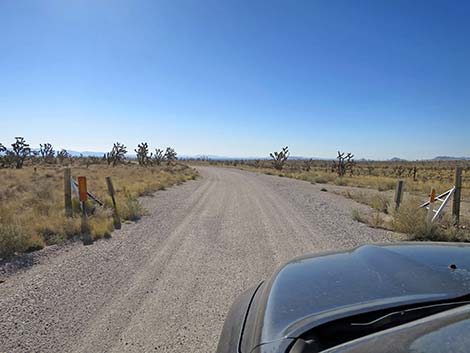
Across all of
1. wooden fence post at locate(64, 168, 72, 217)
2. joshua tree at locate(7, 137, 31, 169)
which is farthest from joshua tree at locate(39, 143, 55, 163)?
wooden fence post at locate(64, 168, 72, 217)

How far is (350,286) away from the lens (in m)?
1.81

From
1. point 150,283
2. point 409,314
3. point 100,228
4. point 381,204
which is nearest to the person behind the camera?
point 409,314

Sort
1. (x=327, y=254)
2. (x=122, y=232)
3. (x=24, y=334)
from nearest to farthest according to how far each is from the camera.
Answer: (x=327, y=254)
(x=24, y=334)
(x=122, y=232)

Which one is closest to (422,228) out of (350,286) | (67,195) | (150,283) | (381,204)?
(381,204)

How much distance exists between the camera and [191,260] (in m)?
5.52

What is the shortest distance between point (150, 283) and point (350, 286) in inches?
136

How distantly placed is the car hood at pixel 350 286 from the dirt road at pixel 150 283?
61.2 inches

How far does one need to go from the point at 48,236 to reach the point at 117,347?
4976 millimetres

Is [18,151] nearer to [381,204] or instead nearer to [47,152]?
[47,152]

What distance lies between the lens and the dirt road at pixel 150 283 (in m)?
3.18

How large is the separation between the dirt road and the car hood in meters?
1.55

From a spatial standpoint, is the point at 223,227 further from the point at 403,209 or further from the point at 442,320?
the point at 442,320

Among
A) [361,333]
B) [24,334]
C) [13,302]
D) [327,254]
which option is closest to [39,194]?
[13,302]

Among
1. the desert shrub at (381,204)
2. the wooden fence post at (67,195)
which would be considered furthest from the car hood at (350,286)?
the desert shrub at (381,204)
